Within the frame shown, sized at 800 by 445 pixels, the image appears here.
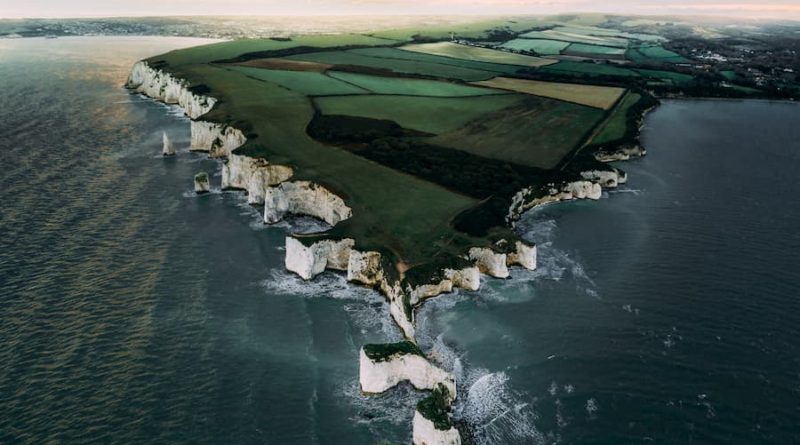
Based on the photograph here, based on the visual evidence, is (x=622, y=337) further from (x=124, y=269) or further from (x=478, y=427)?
(x=124, y=269)

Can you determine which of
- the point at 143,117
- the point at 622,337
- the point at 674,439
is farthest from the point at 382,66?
the point at 674,439

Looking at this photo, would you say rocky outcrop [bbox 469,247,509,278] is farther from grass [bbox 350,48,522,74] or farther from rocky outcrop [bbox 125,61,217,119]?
grass [bbox 350,48,522,74]

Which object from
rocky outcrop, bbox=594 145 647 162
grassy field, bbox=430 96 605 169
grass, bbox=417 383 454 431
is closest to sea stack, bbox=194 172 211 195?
grassy field, bbox=430 96 605 169

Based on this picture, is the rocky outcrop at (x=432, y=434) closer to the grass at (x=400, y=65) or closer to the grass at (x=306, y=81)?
the grass at (x=306, y=81)

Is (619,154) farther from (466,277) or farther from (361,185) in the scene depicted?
(466,277)

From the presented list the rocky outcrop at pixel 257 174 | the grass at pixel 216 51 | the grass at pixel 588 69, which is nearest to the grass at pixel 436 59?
the grass at pixel 588 69

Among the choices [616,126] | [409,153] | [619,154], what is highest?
[616,126]

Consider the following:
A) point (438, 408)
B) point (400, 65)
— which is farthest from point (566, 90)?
point (438, 408)

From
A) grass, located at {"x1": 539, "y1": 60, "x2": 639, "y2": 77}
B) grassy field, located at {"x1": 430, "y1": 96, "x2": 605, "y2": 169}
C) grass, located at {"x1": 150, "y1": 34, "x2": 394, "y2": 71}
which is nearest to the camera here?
grassy field, located at {"x1": 430, "y1": 96, "x2": 605, "y2": 169}
